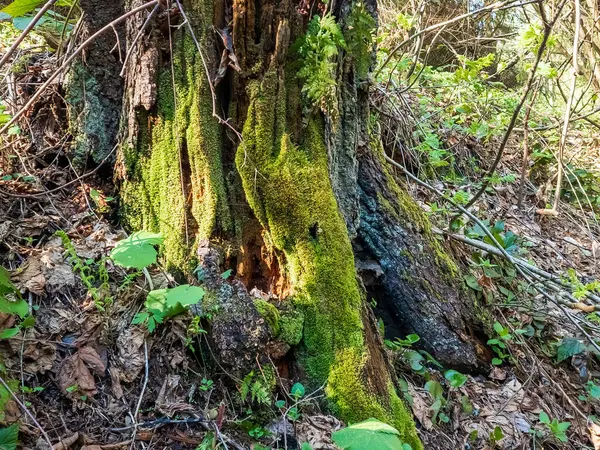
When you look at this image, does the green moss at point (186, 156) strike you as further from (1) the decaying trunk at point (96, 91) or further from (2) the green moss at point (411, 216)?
(2) the green moss at point (411, 216)

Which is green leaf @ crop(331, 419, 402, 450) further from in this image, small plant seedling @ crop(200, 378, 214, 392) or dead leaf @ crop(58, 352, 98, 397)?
dead leaf @ crop(58, 352, 98, 397)

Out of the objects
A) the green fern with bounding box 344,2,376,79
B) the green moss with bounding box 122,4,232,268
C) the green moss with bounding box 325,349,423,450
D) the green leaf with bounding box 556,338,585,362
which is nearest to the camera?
the green moss with bounding box 325,349,423,450

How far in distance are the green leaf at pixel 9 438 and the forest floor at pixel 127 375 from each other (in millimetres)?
95

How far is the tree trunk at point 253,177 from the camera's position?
2.10 meters

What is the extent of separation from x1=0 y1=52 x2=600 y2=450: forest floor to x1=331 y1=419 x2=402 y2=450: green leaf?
41 centimetres

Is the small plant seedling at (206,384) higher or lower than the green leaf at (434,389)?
higher

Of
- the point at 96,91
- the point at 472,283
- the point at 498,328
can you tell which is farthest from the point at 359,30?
the point at 498,328

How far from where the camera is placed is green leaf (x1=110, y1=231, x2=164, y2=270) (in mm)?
1806

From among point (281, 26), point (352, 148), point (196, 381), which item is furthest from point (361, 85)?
point (196, 381)

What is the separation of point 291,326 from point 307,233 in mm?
449

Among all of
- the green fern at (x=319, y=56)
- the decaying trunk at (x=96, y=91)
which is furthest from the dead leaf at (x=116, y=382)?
the green fern at (x=319, y=56)

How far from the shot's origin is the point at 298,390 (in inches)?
77.9

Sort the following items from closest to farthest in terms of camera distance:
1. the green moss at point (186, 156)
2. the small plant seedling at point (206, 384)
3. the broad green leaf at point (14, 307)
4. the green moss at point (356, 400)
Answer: the broad green leaf at point (14, 307) < the small plant seedling at point (206, 384) < the green moss at point (356, 400) < the green moss at point (186, 156)

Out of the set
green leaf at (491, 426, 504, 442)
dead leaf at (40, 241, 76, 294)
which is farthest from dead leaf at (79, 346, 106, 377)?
green leaf at (491, 426, 504, 442)
